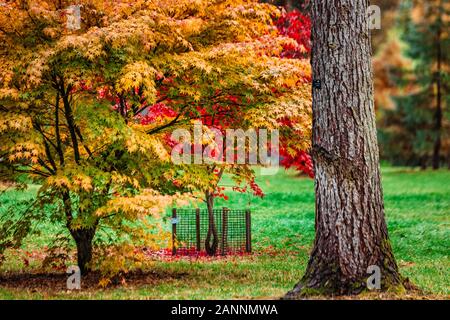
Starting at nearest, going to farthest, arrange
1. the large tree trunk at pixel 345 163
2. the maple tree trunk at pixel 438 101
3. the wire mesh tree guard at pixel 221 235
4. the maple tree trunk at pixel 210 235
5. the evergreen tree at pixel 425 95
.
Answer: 1. the large tree trunk at pixel 345 163
2. the maple tree trunk at pixel 210 235
3. the wire mesh tree guard at pixel 221 235
4. the maple tree trunk at pixel 438 101
5. the evergreen tree at pixel 425 95

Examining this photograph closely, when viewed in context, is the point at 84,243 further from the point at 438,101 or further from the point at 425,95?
the point at 425,95

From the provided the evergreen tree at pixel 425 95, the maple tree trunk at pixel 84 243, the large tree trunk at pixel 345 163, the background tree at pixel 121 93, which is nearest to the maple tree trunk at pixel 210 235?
the background tree at pixel 121 93

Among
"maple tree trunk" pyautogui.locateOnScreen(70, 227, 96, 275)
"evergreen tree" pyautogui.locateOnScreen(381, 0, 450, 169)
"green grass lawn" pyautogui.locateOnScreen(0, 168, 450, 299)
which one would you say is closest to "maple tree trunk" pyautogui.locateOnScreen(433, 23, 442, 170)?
"evergreen tree" pyautogui.locateOnScreen(381, 0, 450, 169)

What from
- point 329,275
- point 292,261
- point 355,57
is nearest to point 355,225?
point 329,275

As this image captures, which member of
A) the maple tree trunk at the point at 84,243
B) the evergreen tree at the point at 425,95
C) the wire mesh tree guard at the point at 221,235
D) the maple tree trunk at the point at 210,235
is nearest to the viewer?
the maple tree trunk at the point at 84,243

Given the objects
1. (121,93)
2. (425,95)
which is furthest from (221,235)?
(425,95)

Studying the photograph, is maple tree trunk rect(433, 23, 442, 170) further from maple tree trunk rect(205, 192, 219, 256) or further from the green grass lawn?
maple tree trunk rect(205, 192, 219, 256)

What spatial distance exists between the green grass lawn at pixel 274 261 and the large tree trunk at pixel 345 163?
90cm

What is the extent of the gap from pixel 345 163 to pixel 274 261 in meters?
5.77

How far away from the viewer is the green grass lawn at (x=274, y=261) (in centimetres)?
981

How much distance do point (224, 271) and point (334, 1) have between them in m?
5.72

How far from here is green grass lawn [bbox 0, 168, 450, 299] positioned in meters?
9.81

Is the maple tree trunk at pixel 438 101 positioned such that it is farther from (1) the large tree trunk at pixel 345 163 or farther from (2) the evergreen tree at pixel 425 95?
(1) the large tree trunk at pixel 345 163
